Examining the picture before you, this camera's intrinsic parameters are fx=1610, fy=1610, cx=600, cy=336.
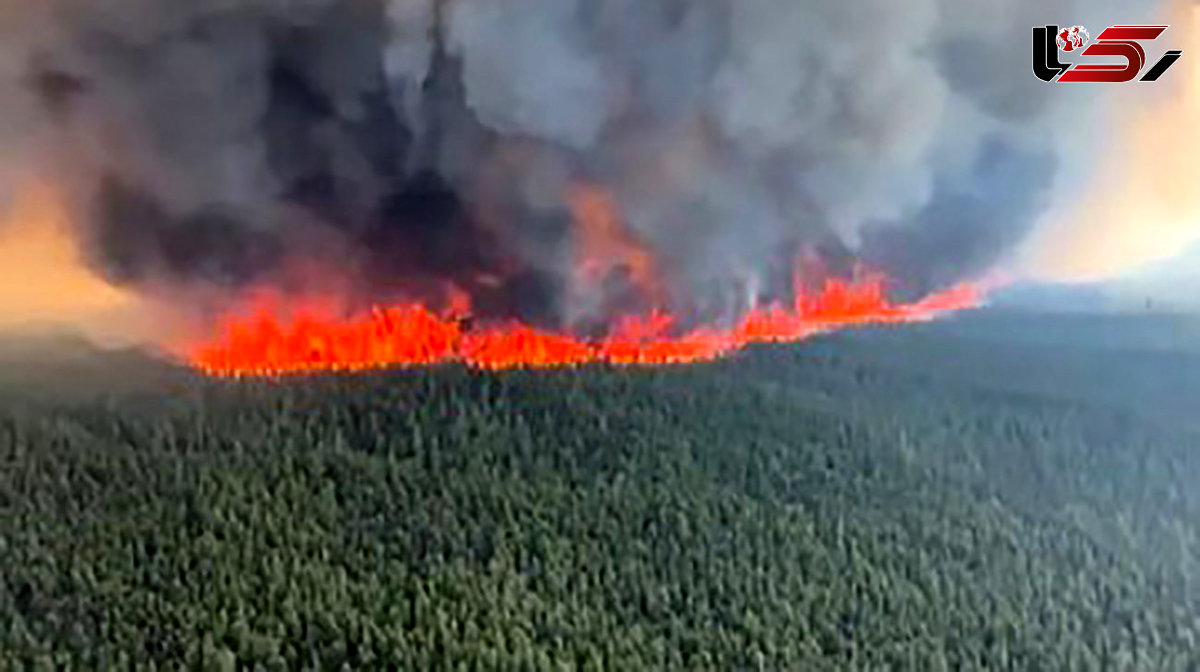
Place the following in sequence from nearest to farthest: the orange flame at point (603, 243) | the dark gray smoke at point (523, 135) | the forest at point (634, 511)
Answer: the forest at point (634, 511) → the dark gray smoke at point (523, 135) → the orange flame at point (603, 243)

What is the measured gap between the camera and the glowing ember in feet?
9.95

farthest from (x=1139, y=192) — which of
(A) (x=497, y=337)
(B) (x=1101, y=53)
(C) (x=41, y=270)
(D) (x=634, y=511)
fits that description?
(C) (x=41, y=270)

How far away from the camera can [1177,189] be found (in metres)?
3.59

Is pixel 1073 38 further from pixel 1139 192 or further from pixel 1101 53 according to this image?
pixel 1139 192

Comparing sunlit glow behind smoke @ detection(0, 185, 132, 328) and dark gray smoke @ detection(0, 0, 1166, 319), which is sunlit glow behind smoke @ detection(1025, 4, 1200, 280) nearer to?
dark gray smoke @ detection(0, 0, 1166, 319)

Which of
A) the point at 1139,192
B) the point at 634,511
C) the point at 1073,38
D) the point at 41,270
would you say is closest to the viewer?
the point at 41,270

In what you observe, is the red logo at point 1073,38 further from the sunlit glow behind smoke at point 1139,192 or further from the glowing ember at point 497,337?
the glowing ember at point 497,337

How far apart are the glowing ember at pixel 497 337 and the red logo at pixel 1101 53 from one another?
1.64 ft

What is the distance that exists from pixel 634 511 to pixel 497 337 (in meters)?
0.44

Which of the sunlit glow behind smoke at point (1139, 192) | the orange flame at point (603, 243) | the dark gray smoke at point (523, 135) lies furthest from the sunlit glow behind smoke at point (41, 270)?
the sunlit glow behind smoke at point (1139, 192)

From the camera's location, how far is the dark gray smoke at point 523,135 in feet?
9.74

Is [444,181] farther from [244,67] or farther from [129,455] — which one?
[129,455]

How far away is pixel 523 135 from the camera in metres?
3.17

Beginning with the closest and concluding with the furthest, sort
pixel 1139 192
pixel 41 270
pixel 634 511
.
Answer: pixel 41 270
pixel 634 511
pixel 1139 192
